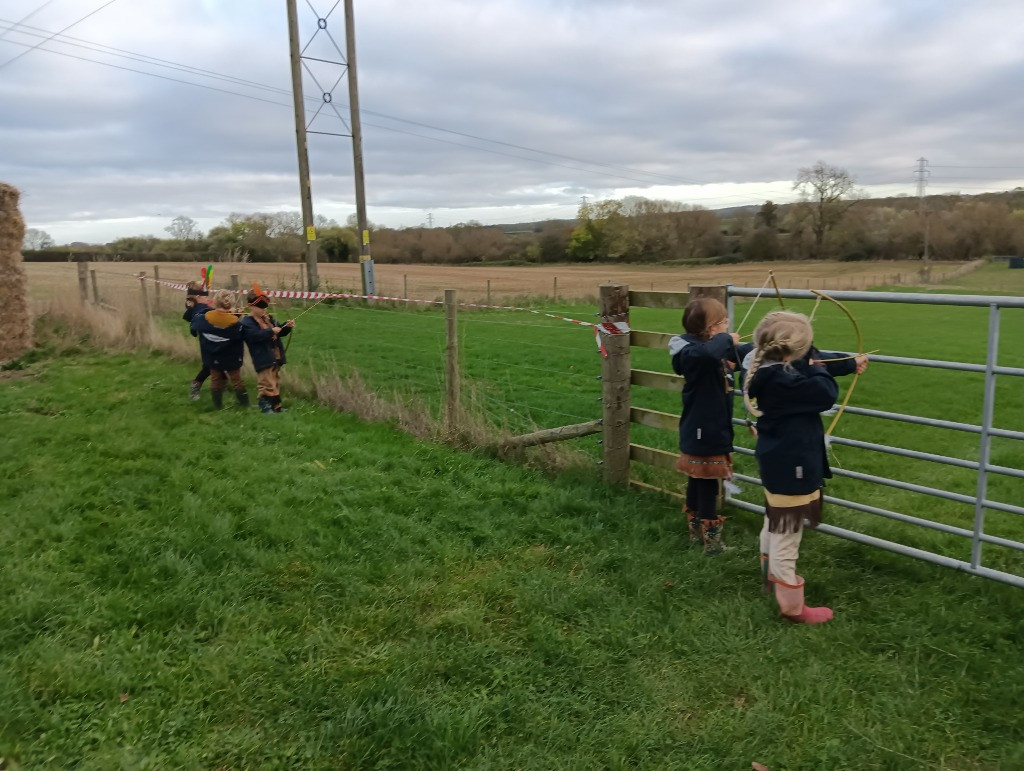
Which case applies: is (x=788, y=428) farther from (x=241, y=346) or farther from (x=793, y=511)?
(x=241, y=346)

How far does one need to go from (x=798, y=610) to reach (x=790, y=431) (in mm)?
957

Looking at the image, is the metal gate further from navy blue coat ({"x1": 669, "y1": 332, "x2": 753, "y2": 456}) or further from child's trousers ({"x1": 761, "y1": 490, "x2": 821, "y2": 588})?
child's trousers ({"x1": 761, "y1": 490, "x2": 821, "y2": 588})

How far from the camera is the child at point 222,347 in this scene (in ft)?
27.7

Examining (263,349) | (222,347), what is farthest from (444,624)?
(222,347)

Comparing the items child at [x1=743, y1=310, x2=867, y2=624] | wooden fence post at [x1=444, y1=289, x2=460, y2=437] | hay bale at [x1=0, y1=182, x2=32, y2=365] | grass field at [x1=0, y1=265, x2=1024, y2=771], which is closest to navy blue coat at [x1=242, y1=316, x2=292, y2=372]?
grass field at [x1=0, y1=265, x2=1024, y2=771]

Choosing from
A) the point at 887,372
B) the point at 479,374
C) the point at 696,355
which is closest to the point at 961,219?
the point at 887,372

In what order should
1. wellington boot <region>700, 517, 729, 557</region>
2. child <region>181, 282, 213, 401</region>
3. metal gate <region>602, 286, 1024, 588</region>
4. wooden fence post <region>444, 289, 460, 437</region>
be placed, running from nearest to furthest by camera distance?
metal gate <region>602, 286, 1024, 588</region>
wellington boot <region>700, 517, 729, 557</region>
wooden fence post <region>444, 289, 460, 437</region>
child <region>181, 282, 213, 401</region>

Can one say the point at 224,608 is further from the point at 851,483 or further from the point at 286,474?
the point at 851,483

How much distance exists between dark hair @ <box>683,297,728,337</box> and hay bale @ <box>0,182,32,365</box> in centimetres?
1185

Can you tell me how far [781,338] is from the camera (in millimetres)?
3750

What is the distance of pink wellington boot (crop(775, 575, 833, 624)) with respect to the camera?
12.6 feet

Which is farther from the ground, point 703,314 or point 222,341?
point 703,314

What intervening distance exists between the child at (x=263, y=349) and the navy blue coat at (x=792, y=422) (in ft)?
19.6

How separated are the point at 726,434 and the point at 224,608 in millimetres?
3244
